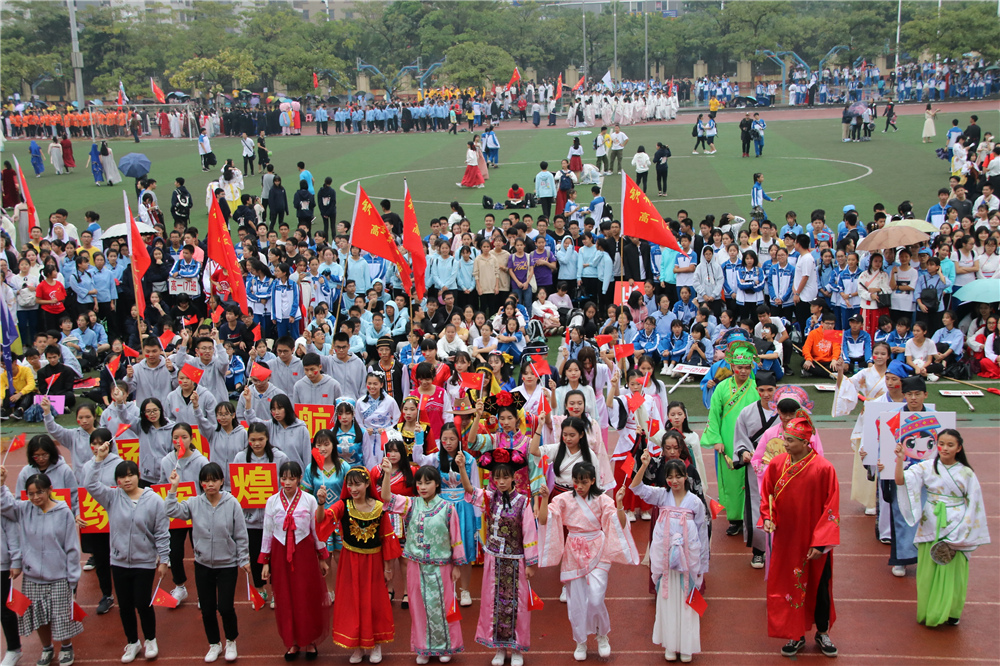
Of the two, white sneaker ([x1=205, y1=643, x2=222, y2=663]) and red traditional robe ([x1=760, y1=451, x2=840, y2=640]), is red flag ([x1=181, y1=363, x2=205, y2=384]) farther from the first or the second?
red traditional robe ([x1=760, y1=451, x2=840, y2=640])

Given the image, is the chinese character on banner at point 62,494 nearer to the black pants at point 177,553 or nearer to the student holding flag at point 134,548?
the student holding flag at point 134,548

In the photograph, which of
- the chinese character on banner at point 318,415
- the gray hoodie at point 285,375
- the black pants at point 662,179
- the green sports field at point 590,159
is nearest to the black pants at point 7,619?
the chinese character on banner at point 318,415

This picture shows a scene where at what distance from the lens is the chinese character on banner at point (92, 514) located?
7496 mm

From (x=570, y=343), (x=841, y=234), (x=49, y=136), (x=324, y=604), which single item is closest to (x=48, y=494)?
(x=324, y=604)

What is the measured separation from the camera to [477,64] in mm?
64750

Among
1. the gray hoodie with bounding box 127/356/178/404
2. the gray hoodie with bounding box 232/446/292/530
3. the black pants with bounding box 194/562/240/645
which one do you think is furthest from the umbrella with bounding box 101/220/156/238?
the black pants with bounding box 194/562/240/645

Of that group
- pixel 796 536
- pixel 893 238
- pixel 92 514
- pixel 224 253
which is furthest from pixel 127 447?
pixel 893 238

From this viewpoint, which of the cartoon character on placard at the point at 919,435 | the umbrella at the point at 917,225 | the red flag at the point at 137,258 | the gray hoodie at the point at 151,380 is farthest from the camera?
the umbrella at the point at 917,225

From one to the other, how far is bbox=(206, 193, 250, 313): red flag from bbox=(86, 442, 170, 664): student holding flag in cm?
610

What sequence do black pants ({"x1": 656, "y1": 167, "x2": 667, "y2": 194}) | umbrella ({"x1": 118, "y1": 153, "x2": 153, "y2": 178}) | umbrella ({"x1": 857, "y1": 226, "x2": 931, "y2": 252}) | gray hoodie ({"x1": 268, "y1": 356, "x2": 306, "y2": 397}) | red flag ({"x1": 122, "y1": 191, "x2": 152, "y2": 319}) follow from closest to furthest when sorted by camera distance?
1. gray hoodie ({"x1": 268, "y1": 356, "x2": 306, "y2": 397})
2. red flag ({"x1": 122, "y1": 191, "x2": 152, "y2": 319})
3. umbrella ({"x1": 857, "y1": 226, "x2": 931, "y2": 252})
4. umbrella ({"x1": 118, "y1": 153, "x2": 153, "y2": 178})
5. black pants ({"x1": 656, "y1": 167, "x2": 667, "y2": 194})

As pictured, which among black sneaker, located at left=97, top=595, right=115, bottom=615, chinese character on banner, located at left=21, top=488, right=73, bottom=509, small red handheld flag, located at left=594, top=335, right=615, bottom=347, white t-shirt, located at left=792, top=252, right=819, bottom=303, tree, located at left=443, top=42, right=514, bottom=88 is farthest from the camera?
tree, located at left=443, top=42, right=514, bottom=88

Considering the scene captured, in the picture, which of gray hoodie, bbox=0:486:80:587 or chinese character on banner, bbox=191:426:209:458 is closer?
gray hoodie, bbox=0:486:80:587

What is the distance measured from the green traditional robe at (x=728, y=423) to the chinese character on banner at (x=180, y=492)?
14.0ft

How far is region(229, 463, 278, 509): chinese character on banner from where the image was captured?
7.33 meters
